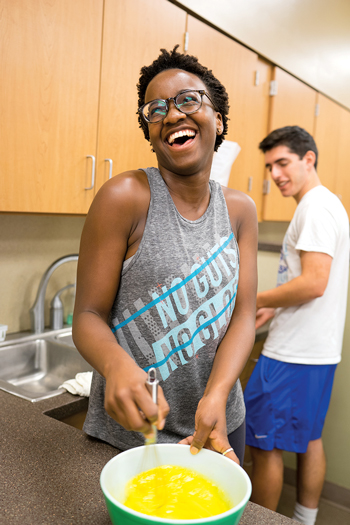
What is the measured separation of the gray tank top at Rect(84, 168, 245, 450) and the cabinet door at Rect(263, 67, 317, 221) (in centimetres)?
168

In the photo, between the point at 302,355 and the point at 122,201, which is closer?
the point at 122,201

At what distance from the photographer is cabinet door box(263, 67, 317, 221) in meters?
2.43

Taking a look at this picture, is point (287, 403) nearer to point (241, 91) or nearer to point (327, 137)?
point (241, 91)

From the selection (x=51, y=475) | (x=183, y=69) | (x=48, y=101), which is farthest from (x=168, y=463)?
(x=48, y=101)

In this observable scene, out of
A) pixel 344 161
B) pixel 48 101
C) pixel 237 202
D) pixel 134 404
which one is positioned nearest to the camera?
pixel 134 404

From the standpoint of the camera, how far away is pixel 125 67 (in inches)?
62.5

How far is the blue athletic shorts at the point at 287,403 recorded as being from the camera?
1.82 m

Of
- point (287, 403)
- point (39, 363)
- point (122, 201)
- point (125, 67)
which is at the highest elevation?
point (125, 67)

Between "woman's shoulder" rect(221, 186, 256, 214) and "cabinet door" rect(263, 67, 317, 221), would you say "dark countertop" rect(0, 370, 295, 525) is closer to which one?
"woman's shoulder" rect(221, 186, 256, 214)

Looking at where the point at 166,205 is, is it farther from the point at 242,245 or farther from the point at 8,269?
the point at 8,269

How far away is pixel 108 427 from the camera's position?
0.86 metres

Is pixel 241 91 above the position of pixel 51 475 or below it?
above

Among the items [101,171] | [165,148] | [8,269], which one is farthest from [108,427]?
[8,269]

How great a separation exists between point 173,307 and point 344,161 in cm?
281
